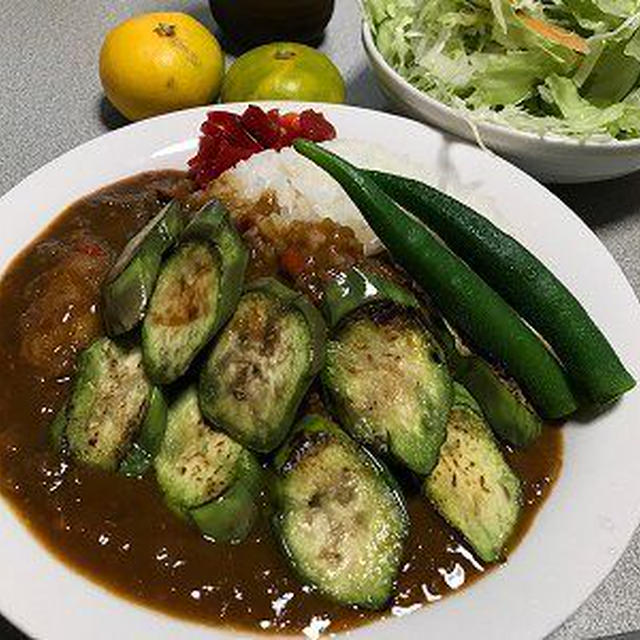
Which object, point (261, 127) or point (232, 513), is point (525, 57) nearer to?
point (261, 127)

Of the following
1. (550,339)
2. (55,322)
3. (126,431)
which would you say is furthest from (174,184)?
(550,339)

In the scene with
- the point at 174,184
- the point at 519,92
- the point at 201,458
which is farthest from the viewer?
the point at 519,92

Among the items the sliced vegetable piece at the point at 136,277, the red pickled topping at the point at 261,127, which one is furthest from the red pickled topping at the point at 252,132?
the sliced vegetable piece at the point at 136,277

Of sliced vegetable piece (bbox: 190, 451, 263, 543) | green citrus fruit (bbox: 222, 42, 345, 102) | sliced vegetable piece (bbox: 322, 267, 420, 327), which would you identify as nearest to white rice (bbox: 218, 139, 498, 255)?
green citrus fruit (bbox: 222, 42, 345, 102)

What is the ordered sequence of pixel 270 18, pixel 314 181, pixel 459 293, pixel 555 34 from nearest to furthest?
pixel 459 293
pixel 314 181
pixel 555 34
pixel 270 18

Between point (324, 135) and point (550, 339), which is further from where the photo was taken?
point (324, 135)

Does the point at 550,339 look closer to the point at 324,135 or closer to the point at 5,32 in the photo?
the point at 324,135

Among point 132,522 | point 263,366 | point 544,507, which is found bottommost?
point 544,507

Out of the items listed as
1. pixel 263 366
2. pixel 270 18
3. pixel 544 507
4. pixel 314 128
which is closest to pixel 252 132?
pixel 314 128
